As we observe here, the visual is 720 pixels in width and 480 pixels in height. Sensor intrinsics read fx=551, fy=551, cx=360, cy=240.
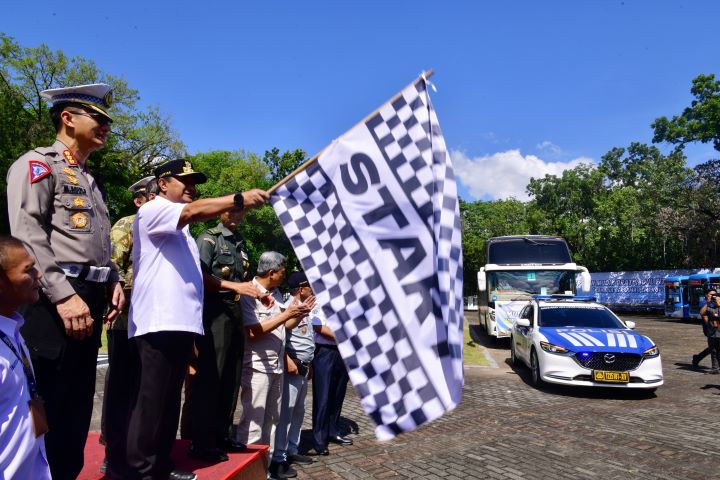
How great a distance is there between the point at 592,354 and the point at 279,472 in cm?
657

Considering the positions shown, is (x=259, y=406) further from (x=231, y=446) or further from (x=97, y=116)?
(x=97, y=116)

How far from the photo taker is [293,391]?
5570 millimetres

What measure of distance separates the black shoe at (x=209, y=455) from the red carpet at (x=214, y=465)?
0.11 ft

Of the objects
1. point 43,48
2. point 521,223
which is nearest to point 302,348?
point 43,48

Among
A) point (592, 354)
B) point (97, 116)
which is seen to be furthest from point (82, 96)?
point (592, 354)

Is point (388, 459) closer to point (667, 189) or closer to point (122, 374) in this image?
point (122, 374)

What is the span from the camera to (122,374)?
345cm

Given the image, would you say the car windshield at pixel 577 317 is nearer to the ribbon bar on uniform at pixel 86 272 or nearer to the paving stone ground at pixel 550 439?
the paving stone ground at pixel 550 439

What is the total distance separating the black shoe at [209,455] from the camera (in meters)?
3.70

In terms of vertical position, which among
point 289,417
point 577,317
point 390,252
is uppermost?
point 390,252

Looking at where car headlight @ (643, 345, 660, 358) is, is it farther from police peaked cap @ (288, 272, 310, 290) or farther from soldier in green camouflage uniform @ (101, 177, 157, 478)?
soldier in green camouflage uniform @ (101, 177, 157, 478)

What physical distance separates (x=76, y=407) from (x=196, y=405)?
41.6 inches

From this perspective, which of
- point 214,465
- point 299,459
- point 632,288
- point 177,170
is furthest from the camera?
point 632,288

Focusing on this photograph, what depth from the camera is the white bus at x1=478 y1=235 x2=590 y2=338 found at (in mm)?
16922
